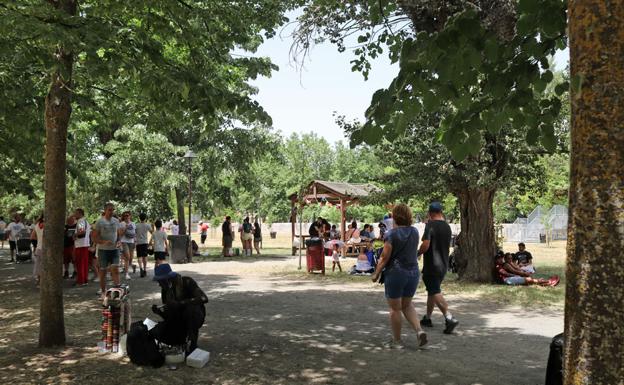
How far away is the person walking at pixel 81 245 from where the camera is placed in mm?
11898

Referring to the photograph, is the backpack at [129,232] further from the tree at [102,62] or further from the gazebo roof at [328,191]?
the gazebo roof at [328,191]

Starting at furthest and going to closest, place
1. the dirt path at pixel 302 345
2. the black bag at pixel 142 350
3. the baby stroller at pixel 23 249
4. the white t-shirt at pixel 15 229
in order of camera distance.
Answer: the white t-shirt at pixel 15 229
the baby stroller at pixel 23 249
the black bag at pixel 142 350
the dirt path at pixel 302 345

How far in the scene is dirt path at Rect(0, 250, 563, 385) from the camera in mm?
5246

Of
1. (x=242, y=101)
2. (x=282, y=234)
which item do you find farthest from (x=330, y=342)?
(x=282, y=234)

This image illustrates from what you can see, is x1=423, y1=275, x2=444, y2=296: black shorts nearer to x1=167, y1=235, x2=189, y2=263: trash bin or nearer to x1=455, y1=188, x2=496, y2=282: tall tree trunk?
x1=455, y1=188, x2=496, y2=282: tall tree trunk

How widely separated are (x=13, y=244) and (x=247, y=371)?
18755 mm

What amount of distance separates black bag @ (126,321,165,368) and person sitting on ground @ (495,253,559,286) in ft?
30.3

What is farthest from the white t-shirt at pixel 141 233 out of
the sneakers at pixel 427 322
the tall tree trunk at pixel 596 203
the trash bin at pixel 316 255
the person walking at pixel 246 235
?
the tall tree trunk at pixel 596 203

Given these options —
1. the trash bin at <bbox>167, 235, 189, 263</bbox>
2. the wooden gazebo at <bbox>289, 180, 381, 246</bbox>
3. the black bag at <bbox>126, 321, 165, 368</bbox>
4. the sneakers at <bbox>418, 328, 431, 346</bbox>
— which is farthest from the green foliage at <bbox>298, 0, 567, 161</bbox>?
the wooden gazebo at <bbox>289, 180, 381, 246</bbox>

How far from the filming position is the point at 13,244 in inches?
813

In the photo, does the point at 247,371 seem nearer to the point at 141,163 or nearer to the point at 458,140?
the point at 458,140

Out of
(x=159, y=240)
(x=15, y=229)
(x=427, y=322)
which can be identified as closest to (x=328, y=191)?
(x=159, y=240)

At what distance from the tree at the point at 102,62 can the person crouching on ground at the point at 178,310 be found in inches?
58.2

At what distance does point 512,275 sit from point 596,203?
11.5 m
